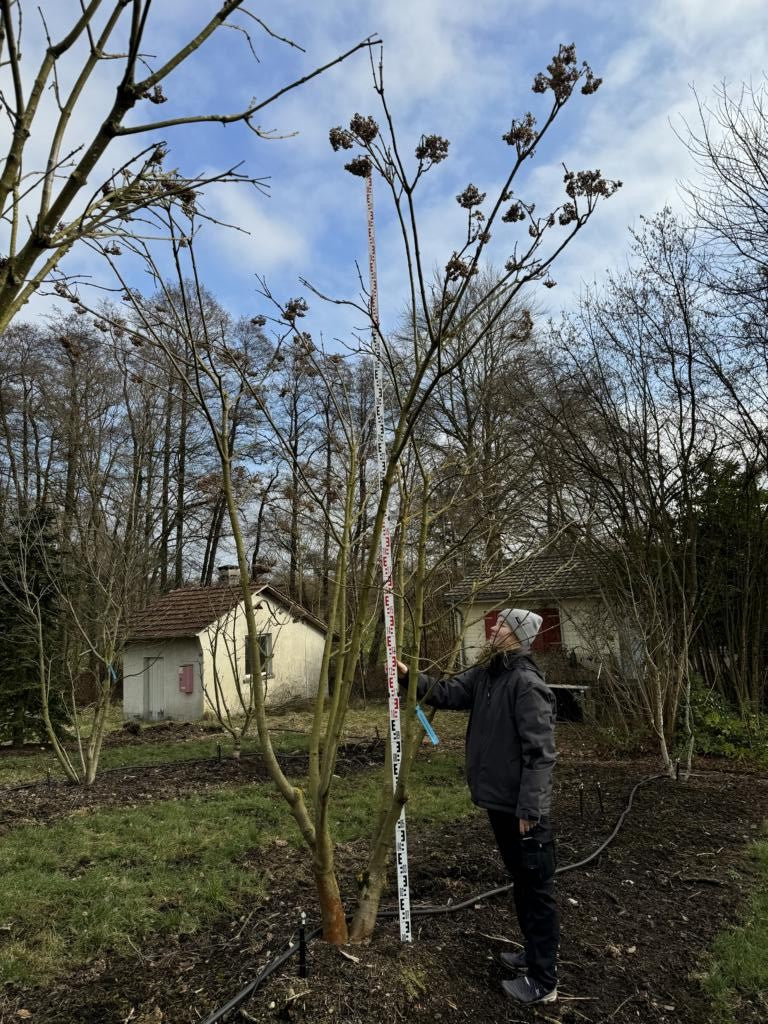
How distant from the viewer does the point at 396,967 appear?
3.18 meters

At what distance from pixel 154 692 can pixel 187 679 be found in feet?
3.99

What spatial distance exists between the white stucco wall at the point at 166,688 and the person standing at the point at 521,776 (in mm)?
16932

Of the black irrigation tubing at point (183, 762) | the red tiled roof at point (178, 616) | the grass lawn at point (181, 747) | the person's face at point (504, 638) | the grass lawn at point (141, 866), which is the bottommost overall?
the grass lawn at point (181, 747)

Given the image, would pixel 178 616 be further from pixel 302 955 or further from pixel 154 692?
pixel 302 955

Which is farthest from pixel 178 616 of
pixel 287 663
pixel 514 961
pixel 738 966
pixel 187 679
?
pixel 738 966

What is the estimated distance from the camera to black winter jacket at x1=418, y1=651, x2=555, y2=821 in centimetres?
327

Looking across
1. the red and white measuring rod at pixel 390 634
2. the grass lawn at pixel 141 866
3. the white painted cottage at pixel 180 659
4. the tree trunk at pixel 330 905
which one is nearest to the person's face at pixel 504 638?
the red and white measuring rod at pixel 390 634

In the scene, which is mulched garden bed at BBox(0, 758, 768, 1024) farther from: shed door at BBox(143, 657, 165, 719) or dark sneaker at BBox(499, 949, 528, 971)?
shed door at BBox(143, 657, 165, 719)

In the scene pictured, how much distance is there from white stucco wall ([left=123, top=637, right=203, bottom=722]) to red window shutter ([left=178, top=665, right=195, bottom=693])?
0.29ft

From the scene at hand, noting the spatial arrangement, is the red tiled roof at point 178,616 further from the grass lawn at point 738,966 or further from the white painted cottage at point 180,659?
the grass lawn at point 738,966

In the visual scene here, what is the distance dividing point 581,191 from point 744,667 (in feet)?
31.5

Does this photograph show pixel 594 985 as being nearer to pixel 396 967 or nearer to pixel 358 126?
pixel 396 967

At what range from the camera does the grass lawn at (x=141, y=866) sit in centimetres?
414

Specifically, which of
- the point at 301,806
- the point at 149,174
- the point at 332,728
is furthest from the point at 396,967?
the point at 149,174
